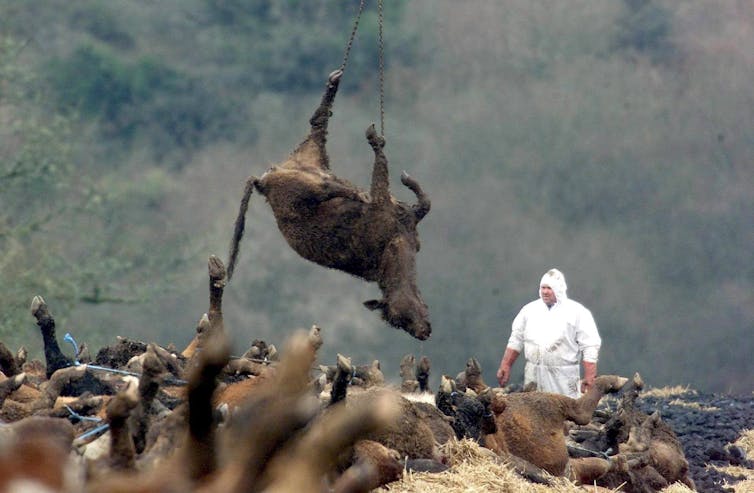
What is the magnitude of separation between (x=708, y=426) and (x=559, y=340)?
2.35m

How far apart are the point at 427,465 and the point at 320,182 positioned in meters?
2.95

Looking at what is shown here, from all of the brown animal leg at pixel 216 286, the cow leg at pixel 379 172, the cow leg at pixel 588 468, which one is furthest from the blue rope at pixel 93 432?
the cow leg at pixel 379 172

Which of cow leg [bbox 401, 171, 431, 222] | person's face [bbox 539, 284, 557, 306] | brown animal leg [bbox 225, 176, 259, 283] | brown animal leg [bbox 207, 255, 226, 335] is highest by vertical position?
person's face [bbox 539, 284, 557, 306]

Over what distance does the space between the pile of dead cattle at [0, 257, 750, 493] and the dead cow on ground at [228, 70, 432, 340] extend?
78 cm

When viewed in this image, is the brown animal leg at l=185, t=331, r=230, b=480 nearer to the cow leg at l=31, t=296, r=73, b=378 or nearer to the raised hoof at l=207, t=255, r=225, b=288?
the cow leg at l=31, t=296, r=73, b=378

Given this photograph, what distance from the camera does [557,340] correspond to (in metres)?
9.23

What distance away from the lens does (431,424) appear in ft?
17.7

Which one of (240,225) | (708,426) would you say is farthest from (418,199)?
(708,426)

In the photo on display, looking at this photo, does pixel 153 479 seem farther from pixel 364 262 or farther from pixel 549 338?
pixel 549 338

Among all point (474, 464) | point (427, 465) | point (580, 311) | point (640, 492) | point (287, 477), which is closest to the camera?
point (287, 477)

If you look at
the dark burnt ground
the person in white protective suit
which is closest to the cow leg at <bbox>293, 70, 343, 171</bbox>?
the person in white protective suit

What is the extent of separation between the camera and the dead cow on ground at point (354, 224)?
709 centimetres

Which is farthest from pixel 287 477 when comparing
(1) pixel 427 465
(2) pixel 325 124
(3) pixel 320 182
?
(2) pixel 325 124

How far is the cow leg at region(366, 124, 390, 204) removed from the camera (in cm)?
701
